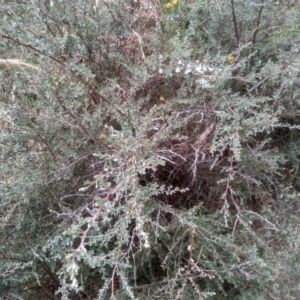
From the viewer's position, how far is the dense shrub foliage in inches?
→ 50.7

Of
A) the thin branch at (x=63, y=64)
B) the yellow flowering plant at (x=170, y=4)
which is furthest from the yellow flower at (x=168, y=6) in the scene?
the thin branch at (x=63, y=64)

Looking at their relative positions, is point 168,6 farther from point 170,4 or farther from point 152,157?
point 152,157

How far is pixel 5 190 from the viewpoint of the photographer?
135 centimetres

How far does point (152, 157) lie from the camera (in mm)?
1147

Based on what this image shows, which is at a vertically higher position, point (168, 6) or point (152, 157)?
point (168, 6)

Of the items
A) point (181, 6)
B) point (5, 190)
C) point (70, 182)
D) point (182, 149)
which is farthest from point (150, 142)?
point (181, 6)

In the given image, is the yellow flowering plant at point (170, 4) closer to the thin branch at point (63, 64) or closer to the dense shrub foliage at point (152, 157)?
the dense shrub foliage at point (152, 157)

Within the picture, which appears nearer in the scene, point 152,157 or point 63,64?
point 152,157

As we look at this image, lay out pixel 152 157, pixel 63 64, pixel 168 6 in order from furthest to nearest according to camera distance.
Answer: pixel 168 6 → pixel 63 64 → pixel 152 157

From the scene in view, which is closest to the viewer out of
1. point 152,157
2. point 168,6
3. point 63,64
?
point 152,157

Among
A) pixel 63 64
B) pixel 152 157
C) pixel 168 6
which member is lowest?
pixel 152 157

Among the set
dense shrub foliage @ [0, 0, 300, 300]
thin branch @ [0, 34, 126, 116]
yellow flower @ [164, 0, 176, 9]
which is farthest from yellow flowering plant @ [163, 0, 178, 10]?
thin branch @ [0, 34, 126, 116]

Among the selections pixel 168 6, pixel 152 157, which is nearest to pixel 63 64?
pixel 152 157

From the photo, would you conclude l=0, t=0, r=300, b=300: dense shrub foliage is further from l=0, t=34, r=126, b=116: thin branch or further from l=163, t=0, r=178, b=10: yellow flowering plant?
l=163, t=0, r=178, b=10: yellow flowering plant
